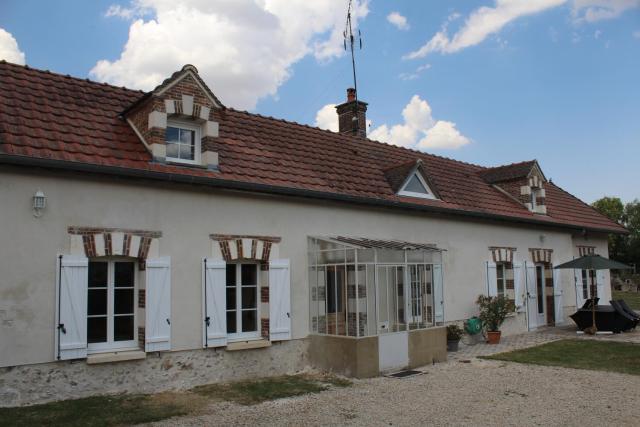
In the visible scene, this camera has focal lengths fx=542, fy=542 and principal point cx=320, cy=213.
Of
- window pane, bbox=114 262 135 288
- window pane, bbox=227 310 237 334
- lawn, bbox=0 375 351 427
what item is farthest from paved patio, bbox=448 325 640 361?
window pane, bbox=114 262 135 288

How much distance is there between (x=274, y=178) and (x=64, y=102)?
3875mm

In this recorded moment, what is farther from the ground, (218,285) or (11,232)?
(11,232)

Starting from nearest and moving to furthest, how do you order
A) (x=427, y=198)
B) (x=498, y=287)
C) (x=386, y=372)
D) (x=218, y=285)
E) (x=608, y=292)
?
(x=218, y=285), (x=386, y=372), (x=427, y=198), (x=498, y=287), (x=608, y=292)

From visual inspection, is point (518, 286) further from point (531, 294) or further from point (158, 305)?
point (158, 305)

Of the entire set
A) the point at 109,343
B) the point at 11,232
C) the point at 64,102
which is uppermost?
the point at 64,102

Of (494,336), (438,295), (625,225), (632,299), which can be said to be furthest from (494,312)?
(625,225)

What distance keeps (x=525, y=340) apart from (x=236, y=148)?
873 cm

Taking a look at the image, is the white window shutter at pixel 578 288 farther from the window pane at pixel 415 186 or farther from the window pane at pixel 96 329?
the window pane at pixel 96 329

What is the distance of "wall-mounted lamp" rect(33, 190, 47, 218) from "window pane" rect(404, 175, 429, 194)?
8083mm

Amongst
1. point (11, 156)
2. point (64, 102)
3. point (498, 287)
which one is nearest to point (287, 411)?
point (11, 156)

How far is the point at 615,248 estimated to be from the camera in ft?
159

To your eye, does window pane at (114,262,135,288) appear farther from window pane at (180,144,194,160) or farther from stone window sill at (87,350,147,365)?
window pane at (180,144,194,160)

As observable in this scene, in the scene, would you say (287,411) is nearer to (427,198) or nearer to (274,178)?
(274,178)

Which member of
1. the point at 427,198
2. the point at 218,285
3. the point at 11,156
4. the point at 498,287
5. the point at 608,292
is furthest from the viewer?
the point at 608,292
